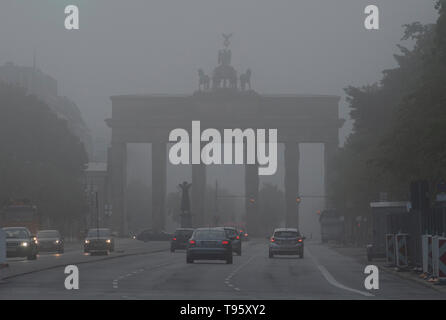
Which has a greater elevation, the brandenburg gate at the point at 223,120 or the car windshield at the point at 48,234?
the brandenburg gate at the point at 223,120

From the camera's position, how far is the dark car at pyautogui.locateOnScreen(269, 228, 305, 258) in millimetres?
59062

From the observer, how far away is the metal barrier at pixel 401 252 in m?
39.8

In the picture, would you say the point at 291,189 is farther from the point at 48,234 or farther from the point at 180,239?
the point at 48,234

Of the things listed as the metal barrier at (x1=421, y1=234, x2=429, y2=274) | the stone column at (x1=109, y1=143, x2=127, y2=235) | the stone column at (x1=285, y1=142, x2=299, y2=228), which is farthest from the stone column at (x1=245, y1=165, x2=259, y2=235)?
the metal barrier at (x1=421, y1=234, x2=429, y2=274)

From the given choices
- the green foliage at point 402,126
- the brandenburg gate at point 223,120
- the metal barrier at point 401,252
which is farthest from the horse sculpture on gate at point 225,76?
the metal barrier at point 401,252

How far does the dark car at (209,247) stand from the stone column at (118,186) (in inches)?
3716

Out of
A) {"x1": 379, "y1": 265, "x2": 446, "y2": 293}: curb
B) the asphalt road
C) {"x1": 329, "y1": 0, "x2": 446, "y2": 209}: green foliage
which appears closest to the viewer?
the asphalt road

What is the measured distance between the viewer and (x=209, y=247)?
47.4 metres

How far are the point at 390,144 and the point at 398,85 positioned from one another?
106 ft

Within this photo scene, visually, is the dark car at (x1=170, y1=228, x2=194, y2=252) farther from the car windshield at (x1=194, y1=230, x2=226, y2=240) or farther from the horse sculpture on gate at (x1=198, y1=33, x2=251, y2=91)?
the horse sculpture on gate at (x1=198, y1=33, x2=251, y2=91)

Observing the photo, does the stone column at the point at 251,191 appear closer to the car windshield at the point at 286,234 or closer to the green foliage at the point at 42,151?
the green foliage at the point at 42,151

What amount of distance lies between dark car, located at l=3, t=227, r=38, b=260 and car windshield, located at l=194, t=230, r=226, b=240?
9124 millimetres

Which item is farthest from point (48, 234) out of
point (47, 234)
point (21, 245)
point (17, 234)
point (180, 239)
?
point (21, 245)
